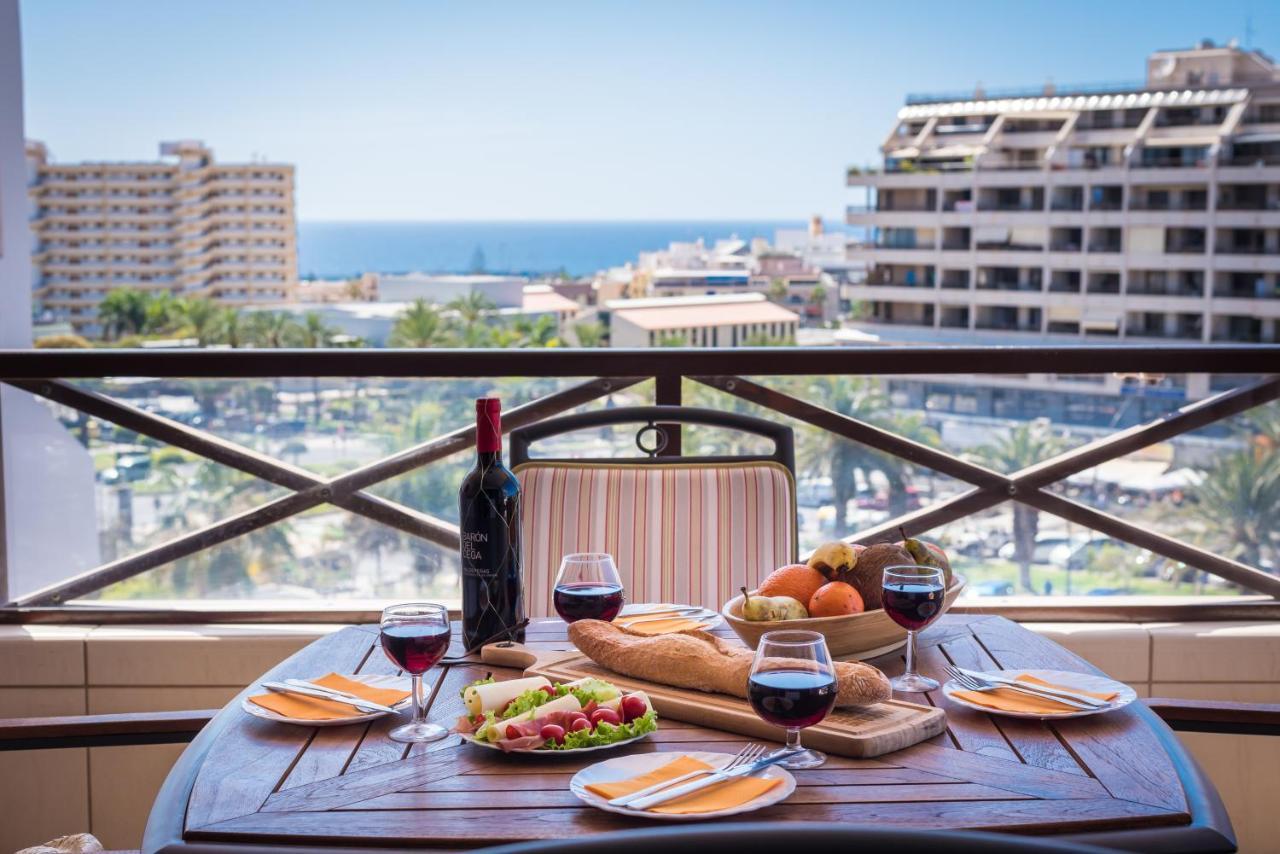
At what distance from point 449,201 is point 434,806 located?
4087cm

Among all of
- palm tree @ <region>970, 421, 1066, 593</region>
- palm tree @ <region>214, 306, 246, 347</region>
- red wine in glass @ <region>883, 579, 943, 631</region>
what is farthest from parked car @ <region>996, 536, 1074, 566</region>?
palm tree @ <region>214, 306, 246, 347</region>

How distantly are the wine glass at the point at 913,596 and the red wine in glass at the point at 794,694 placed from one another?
267 millimetres

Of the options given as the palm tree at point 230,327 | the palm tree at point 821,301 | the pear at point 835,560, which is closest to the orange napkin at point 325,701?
the pear at point 835,560

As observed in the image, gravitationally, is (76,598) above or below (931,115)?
below

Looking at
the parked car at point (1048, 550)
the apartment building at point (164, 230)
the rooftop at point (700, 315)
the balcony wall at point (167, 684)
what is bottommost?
the balcony wall at point (167, 684)

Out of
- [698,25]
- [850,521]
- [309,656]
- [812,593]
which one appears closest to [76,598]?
[309,656]

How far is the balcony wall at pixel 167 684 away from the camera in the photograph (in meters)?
2.43

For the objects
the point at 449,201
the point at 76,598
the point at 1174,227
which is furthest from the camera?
the point at 449,201

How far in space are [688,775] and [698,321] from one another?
2070 cm

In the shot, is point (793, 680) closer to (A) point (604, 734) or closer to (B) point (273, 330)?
(A) point (604, 734)

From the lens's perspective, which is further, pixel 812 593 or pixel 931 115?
pixel 931 115

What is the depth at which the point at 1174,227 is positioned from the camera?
29.5 m

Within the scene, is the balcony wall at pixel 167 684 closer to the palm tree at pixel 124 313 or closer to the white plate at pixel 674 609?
the white plate at pixel 674 609

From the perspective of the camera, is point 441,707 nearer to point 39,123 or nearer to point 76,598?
point 76,598
